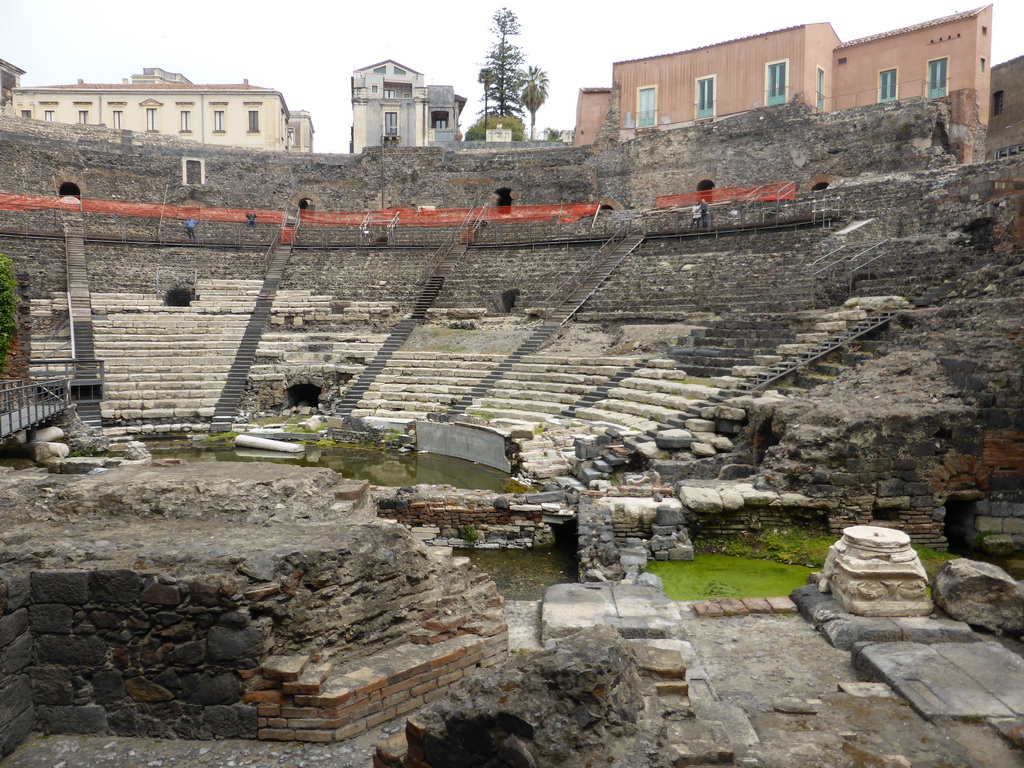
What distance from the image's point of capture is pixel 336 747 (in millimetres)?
4020

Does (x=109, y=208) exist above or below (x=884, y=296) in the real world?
above

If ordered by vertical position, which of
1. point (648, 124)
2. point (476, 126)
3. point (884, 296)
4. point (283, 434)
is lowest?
point (283, 434)

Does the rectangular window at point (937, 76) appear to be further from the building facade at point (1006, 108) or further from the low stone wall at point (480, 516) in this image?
the low stone wall at point (480, 516)

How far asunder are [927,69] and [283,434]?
81.1 feet

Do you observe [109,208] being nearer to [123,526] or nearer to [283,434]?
[283,434]

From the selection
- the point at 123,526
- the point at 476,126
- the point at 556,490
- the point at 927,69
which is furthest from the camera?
the point at 476,126

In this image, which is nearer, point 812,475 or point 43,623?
point 43,623

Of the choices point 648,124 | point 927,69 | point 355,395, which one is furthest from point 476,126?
point 355,395

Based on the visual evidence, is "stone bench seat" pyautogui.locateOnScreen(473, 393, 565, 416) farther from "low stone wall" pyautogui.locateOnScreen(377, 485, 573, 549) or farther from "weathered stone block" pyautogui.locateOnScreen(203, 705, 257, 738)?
"weathered stone block" pyautogui.locateOnScreen(203, 705, 257, 738)

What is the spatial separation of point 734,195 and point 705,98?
21.6 feet

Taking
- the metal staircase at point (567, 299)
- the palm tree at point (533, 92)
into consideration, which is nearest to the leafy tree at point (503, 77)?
the palm tree at point (533, 92)

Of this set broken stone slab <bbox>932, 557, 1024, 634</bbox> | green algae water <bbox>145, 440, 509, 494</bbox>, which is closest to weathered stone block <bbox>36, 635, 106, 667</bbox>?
broken stone slab <bbox>932, 557, 1024, 634</bbox>

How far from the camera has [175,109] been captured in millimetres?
40438

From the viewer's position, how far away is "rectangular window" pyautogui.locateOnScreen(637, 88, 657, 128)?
3012cm
